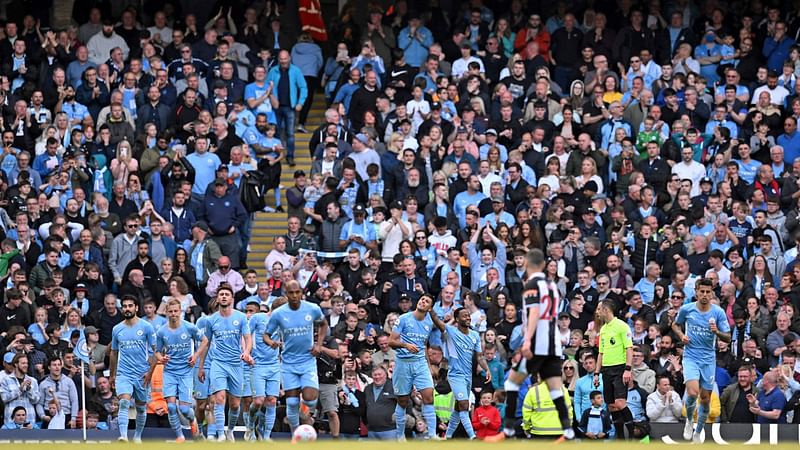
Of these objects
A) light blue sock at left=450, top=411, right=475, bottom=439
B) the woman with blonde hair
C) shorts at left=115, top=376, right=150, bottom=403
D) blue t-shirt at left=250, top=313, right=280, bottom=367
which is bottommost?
light blue sock at left=450, top=411, right=475, bottom=439

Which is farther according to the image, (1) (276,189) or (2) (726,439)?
(1) (276,189)

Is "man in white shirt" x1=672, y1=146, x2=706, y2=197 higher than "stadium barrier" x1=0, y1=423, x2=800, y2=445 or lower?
higher

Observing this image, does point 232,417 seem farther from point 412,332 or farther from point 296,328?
point 412,332

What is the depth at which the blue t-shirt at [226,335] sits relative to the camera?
23.8 metres

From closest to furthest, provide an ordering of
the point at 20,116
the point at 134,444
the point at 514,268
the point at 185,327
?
1. the point at 134,444
2. the point at 185,327
3. the point at 514,268
4. the point at 20,116

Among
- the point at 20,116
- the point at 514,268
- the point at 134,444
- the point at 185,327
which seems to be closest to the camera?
the point at 134,444

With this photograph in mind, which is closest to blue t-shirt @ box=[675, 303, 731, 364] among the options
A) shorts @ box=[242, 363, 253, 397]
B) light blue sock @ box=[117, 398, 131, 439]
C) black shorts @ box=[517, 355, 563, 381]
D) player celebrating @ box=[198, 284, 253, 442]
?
black shorts @ box=[517, 355, 563, 381]

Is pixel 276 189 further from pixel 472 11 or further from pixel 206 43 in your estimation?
pixel 472 11

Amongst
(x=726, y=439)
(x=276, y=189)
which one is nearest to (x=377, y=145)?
(x=276, y=189)

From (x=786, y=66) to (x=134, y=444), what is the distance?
17.4 meters

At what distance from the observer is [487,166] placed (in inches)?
1160

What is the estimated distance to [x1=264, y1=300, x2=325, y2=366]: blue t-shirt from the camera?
22.7m

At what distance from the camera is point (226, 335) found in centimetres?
2384

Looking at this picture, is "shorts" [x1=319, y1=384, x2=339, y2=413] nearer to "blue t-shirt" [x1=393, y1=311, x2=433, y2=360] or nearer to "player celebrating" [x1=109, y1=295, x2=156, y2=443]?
"blue t-shirt" [x1=393, y1=311, x2=433, y2=360]
